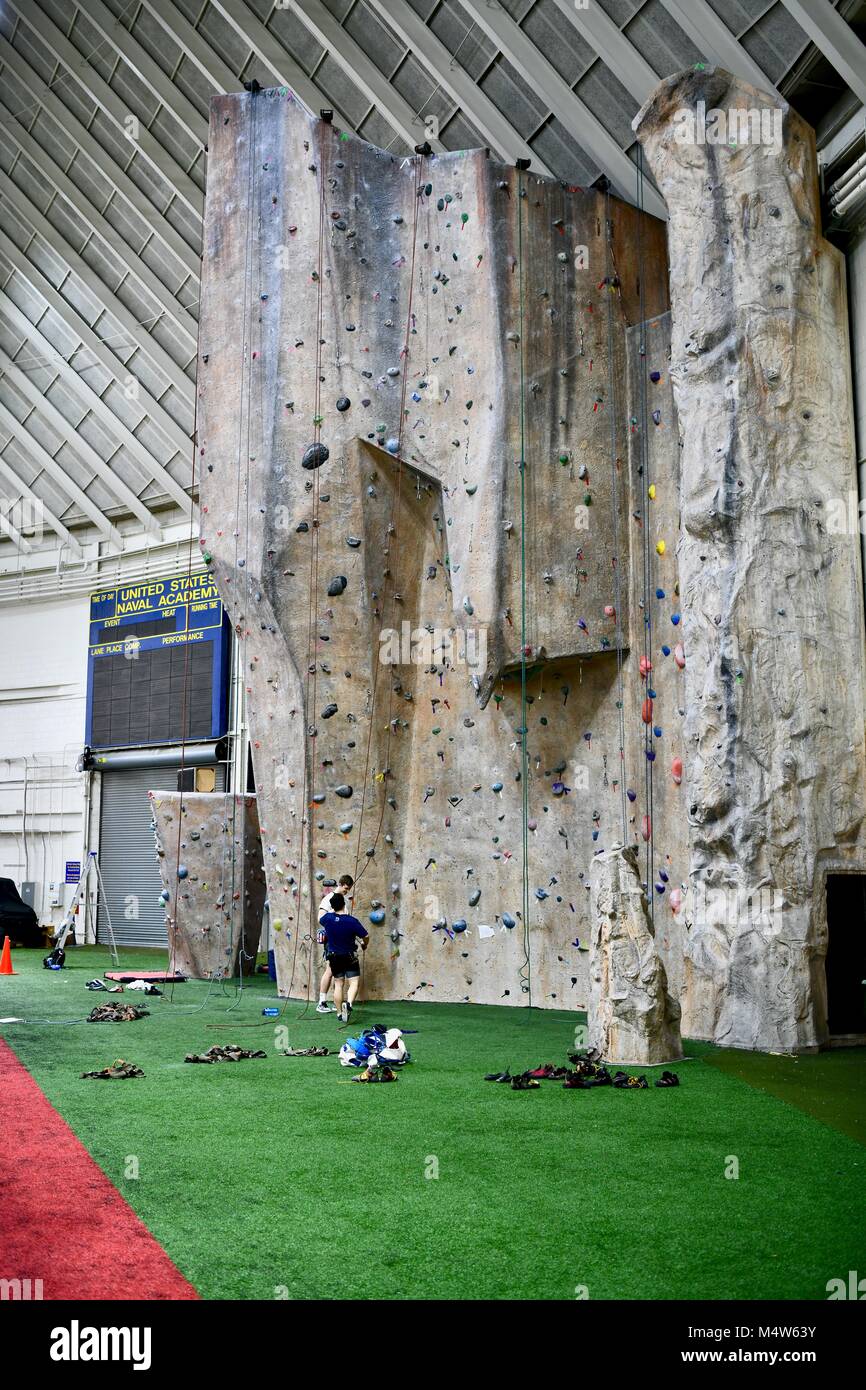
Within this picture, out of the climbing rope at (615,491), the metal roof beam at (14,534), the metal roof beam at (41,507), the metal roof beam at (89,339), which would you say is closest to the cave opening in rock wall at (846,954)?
the climbing rope at (615,491)

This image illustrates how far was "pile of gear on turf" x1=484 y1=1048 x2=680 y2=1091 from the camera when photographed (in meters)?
6.98

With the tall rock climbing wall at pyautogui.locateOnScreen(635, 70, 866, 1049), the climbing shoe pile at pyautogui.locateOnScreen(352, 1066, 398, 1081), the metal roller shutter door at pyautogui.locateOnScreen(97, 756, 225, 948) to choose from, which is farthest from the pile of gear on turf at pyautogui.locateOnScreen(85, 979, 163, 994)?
the metal roller shutter door at pyautogui.locateOnScreen(97, 756, 225, 948)

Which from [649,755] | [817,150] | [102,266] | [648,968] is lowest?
[648,968]

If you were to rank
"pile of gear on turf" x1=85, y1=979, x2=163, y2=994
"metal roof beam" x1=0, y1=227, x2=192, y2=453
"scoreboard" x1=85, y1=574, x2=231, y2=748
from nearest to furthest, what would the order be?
"pile of gear on turf" x1=85, y1=979, x2=163, y2=994 < "metal roof beam" x1=0, y1=227, x2=192, y2=453 < "scoreboard" x1=85, y1=574, x2=231, y2=748

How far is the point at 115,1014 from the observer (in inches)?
402

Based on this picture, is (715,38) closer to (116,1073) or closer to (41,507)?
(116,1073)

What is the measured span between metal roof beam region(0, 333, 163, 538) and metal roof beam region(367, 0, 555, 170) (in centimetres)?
1038

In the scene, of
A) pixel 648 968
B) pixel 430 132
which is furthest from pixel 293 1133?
pixel 430 132

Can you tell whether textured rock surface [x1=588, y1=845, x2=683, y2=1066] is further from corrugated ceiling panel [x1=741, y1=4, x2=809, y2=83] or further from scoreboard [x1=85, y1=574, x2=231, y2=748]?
scoreboard [x1=85, y1=574, x2=231, y2=748]

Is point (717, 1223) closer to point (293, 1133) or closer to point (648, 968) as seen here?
point (293, 1133)

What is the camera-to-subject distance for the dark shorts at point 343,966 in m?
10.0

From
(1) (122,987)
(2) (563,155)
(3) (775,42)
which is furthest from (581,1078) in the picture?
(2) (563,155)

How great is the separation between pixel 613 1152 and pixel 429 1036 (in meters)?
4.04

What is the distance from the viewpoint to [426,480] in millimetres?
11711
